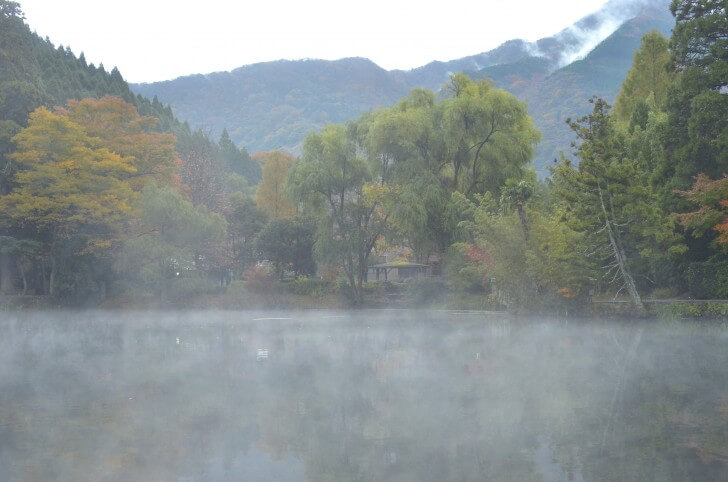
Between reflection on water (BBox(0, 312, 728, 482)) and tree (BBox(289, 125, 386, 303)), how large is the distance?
25732 millimetres

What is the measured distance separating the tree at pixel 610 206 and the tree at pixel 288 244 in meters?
22.6

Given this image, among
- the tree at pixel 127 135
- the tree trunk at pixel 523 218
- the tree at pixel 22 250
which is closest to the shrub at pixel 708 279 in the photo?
the tree trunk at pixel 523 218

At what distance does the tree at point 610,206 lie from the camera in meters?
30.7

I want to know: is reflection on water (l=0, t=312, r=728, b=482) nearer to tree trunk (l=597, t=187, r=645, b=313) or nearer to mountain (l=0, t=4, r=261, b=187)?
tree trunk (l=597, t=187, r=645, b=313)

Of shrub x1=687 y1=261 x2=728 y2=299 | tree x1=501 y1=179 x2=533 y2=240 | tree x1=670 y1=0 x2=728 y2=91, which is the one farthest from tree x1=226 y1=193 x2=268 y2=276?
tree x1=670 y1=0 x2=728 y2=91

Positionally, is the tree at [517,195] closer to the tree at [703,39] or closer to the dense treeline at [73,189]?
the tree at [703,39]

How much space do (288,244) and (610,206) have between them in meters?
26.1

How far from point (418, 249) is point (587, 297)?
15889mm

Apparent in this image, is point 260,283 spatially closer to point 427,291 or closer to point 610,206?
point 427,291

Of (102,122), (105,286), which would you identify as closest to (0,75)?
(102,122)

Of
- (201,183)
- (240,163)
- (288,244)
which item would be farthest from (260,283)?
(240,163)

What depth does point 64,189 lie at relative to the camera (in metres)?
44.9

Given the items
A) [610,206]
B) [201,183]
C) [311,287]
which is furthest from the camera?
[201,183]

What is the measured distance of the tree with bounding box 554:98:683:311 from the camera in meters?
30.7
